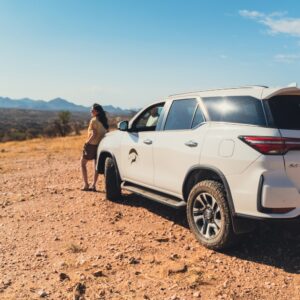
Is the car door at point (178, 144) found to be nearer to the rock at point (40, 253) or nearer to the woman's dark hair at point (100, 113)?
the rock at point (40, 253)

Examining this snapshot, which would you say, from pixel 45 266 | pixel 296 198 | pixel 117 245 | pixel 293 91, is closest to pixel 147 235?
pixel 117 245

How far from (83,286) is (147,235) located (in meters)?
1.73

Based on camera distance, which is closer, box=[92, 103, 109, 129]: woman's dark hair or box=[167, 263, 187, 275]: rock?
box=[167, 263, 187, 275]: rock

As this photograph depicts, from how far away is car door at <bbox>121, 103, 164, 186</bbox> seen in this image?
635 cm

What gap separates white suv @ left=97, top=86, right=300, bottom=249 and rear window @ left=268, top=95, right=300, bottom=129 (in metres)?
0.01

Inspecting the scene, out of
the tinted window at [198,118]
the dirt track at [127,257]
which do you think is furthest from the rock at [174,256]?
the tinted window at [198,118]

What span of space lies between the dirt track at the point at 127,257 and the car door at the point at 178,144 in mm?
744

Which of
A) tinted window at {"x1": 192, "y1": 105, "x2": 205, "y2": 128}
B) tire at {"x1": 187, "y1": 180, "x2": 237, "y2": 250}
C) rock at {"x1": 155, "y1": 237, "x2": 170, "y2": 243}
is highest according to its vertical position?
tinted window at {"x1": 192, "y1": 105, "x2": 205, "y2": 128}

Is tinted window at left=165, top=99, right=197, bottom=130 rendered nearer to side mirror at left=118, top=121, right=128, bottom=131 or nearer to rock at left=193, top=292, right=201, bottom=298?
side mirror at left=118, top=121, right=128, bottom=131

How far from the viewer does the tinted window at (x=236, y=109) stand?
15.1 feet

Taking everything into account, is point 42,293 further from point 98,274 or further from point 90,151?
point 90,151

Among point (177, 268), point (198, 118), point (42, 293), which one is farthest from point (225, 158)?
point (42, 293)

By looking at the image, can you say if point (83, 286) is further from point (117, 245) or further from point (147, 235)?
point (147, 235)

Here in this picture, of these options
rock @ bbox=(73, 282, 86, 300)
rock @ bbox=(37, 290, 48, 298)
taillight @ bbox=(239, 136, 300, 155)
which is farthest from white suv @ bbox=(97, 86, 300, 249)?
rock @ bbox=(37, 290, 48, 298)
